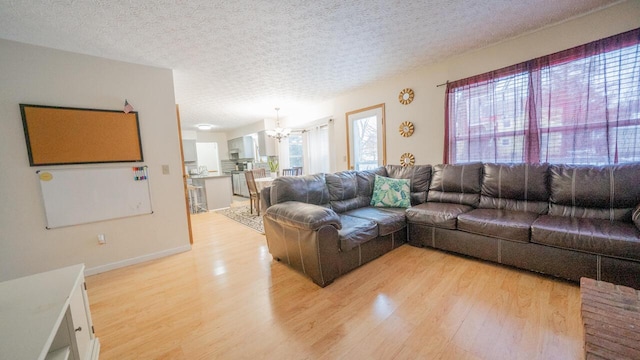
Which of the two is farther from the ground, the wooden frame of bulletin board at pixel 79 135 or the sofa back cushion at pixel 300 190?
the wooden frame of bulletin board at pixel 79 135

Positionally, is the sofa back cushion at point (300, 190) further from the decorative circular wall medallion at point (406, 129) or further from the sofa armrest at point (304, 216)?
the decorative circular wall medallion at point (406, 129)

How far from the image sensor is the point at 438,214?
8.27 feet

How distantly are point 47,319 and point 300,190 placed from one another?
A: 6.56 feet

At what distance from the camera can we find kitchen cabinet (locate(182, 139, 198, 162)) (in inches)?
290

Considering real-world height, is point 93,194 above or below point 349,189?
above

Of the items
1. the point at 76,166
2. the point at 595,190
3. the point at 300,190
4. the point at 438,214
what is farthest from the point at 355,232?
the point at 76,166

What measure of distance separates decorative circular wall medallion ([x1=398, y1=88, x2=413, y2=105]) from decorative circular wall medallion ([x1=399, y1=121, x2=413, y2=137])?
0.33m

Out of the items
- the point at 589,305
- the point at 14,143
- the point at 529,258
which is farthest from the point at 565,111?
the point at 14,143

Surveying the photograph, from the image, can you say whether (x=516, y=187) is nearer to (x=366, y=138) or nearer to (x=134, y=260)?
(x=366, y=138)

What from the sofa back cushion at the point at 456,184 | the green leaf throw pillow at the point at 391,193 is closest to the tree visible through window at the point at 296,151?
the green leaf throw pillow at the point at 391,193

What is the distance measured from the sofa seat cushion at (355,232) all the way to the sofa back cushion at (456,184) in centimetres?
123

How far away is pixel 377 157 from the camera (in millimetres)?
4238

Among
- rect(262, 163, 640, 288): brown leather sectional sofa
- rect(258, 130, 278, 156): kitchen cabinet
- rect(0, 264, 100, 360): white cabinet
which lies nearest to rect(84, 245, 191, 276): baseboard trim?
rect(262, 163, 640, 288): brown leather sectional sofa

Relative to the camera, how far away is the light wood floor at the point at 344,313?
1.35 meters
